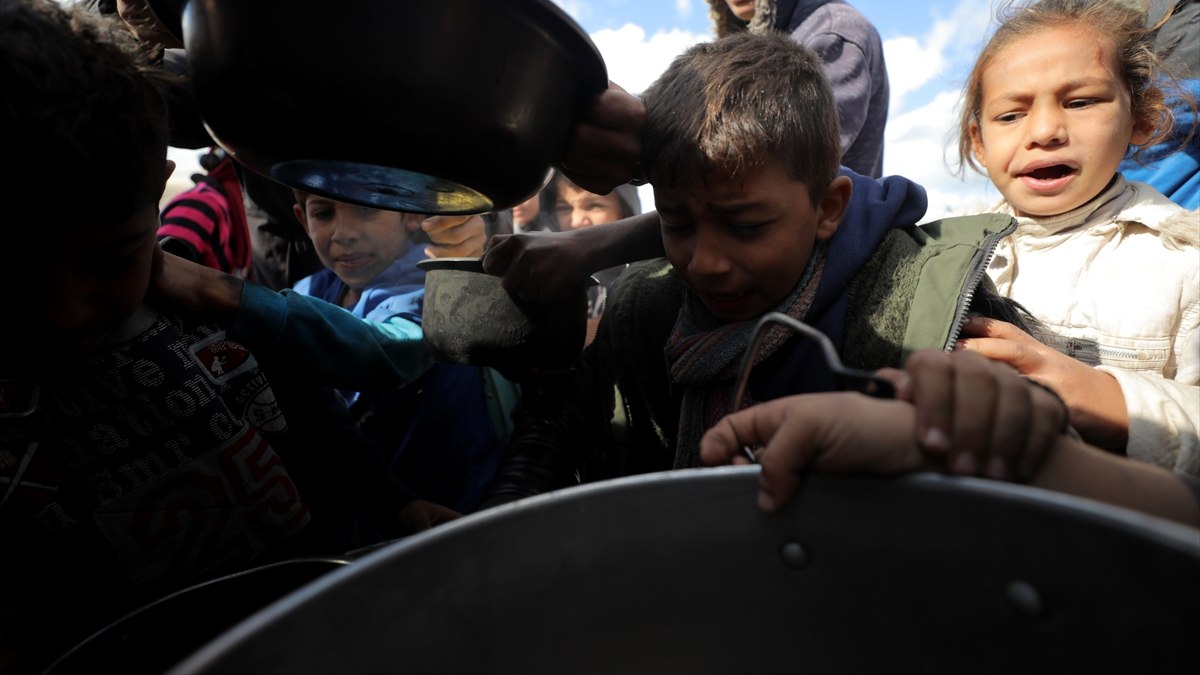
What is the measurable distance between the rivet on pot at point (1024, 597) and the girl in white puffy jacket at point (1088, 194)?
3.23 feet

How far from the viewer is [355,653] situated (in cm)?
39

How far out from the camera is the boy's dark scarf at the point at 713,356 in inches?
42.0

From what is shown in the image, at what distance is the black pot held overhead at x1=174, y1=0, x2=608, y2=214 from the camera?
0.61m

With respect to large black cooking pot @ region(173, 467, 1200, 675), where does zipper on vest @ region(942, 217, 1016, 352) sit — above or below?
above

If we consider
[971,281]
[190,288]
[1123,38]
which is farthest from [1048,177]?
[190,288]

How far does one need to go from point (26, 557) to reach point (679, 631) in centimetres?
81

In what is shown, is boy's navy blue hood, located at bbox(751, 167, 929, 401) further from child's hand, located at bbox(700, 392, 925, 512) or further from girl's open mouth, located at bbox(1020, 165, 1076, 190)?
child's hand, located at bbox(700, 392, 925, 512)

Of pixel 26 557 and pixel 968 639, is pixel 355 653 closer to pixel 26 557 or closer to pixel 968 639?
pixel 968 639

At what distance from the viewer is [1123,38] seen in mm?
1313

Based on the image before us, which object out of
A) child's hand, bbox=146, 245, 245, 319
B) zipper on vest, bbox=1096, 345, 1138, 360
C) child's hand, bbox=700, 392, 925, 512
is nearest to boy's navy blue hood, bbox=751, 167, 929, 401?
zipper on vest, bbox=1096, 345, 1138, 360

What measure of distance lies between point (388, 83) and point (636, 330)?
80 cm

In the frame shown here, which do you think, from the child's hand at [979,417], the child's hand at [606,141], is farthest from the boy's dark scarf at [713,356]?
the child's hand at [979,417]

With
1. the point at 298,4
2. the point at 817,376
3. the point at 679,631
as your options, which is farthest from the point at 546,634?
the point at 817,376

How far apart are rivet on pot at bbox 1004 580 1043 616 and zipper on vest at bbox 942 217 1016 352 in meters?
0.60
